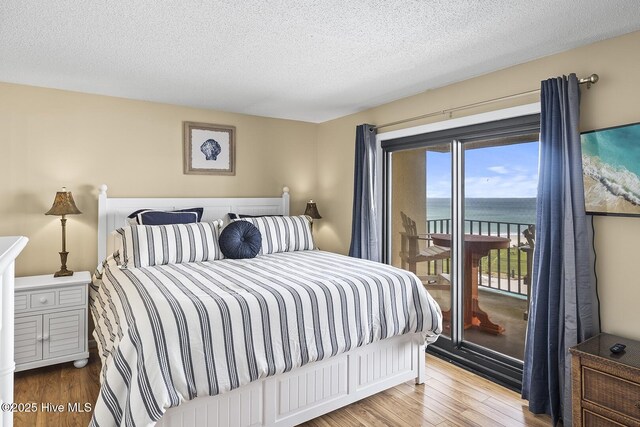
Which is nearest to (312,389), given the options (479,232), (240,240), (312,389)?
(312,389)

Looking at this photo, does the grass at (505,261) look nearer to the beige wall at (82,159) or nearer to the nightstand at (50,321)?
the beige wall at (82,159)

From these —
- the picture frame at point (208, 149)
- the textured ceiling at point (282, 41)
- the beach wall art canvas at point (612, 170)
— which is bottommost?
the beach wall art canvas at point (612, 170)

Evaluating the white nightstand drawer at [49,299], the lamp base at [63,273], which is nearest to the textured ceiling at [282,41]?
the lamp base at [63,273]

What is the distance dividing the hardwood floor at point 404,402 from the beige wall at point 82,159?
1.01 meters

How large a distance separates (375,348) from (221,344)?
44.1 inches

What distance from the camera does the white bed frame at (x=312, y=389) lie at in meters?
1.96

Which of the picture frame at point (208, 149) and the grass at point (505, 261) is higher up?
the picture frame at point (208, 149)

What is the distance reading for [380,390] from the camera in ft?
8.49

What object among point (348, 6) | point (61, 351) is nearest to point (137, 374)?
point (61, 351)

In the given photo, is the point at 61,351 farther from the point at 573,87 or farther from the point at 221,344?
the point at 573,87

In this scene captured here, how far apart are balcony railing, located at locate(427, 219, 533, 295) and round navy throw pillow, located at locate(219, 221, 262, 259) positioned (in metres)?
1.71

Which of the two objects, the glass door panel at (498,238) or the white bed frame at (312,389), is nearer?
the white bed frame at (312,389)

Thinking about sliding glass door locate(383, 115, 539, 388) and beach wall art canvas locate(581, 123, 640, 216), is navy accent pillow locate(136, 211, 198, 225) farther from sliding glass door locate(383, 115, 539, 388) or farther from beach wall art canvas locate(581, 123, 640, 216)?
beach wall art canvas locate(581, 123, 640, 216)

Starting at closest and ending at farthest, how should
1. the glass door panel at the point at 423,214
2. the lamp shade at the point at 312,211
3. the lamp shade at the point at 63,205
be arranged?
1. the lamp shade at the point at 63,205
2. the glass door panel at the point at 423,214
3. the lamp shade at the point at 312,211
